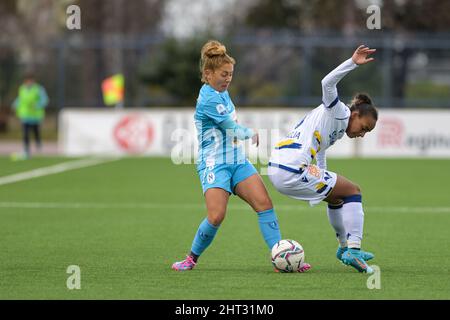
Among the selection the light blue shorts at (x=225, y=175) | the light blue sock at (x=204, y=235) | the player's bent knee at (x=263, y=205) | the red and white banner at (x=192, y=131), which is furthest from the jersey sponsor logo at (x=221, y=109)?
the red and white banner at (x=192, y=131)

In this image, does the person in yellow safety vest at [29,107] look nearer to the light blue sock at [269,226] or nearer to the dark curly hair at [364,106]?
the light blue sock at [269,226]

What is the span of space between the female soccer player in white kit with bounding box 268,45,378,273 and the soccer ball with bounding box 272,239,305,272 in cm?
40

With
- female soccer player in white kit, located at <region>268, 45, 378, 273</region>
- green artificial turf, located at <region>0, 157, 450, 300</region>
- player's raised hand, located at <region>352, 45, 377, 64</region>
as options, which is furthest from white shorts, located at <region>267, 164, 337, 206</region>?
player's raised hand, located at <region>352, 45, 377, 64</region>

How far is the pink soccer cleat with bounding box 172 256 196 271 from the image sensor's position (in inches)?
352

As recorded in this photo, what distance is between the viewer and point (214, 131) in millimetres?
8977

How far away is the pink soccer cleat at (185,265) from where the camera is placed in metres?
8.95

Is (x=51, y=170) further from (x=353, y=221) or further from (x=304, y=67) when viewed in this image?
(x=353, y=221)

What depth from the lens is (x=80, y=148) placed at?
27.5m

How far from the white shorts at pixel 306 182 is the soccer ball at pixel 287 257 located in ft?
1.41

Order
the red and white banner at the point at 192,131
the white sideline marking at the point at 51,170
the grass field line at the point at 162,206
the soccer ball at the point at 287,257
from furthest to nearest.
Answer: the red and white banner at the point at 192,131
the white sideline marking at the point at 51,170
the grass field line at the point at 162,206
the soccer ball at the point at 287,257

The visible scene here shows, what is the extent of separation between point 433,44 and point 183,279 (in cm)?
2511

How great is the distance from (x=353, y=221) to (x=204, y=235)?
1.31 m
